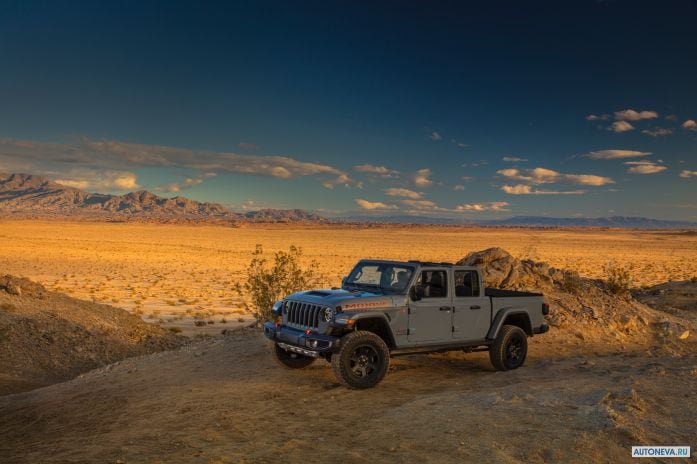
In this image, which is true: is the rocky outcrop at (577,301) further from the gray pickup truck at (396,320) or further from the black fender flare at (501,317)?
the gray pickup truck at (396,320)

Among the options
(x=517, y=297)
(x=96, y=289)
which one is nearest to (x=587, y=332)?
(x=517, y=297)

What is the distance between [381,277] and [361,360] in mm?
1839

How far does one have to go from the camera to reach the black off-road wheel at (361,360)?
9.40m

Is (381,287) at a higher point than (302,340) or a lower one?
higher

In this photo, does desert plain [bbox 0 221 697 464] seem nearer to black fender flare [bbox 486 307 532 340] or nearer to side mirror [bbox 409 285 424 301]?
black fender flare [bbox 486 307 532 340]

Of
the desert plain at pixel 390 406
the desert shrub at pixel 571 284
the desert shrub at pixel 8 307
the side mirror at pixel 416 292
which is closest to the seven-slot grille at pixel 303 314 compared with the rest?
the desert plain at pixel 390 406

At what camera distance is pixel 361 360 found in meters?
9.77

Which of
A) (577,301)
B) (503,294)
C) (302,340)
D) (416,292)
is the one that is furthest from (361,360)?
(577,301)

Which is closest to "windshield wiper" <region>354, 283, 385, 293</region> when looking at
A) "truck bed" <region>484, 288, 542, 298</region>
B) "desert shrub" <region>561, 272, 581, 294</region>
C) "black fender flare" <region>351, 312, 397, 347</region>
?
"black fender flare" <region>351, 312, 397, 347</region>

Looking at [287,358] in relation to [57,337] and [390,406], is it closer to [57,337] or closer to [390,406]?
[390,406]

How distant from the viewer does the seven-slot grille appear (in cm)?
984

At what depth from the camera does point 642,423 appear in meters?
7.89

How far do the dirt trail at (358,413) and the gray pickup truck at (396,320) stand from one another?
1.55 ft

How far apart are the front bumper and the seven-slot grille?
0.14 metres
